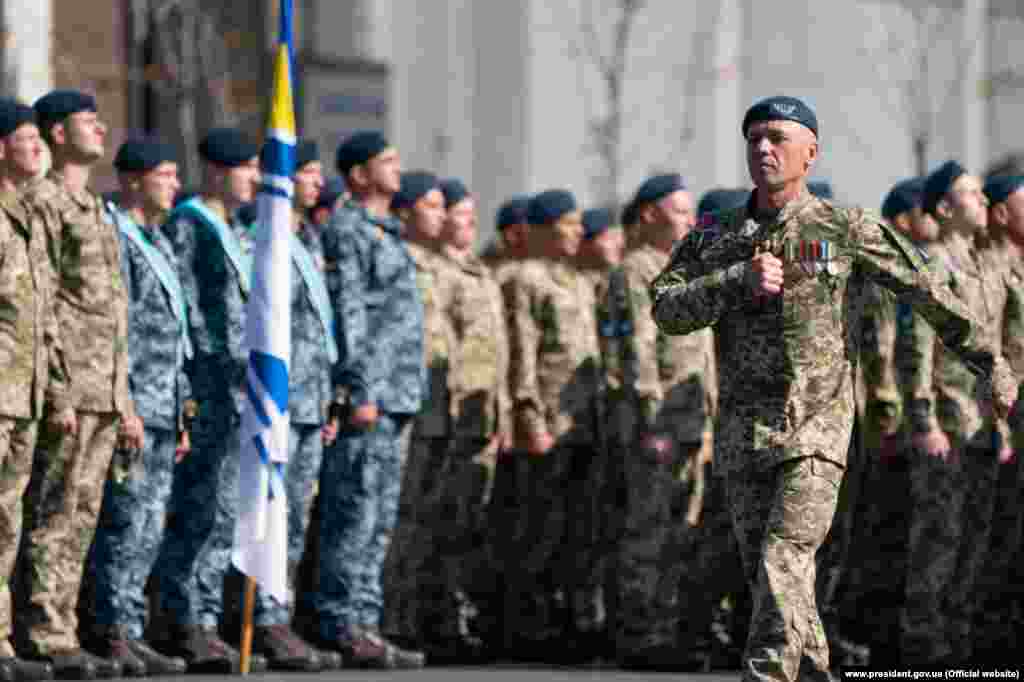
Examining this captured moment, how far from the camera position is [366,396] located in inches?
506

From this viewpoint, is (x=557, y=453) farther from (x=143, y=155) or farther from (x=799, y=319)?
(x=799, y=319)

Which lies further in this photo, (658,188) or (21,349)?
(658,188)

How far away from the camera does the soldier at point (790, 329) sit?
9625mm

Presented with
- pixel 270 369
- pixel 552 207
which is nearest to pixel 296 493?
pixel 270 369

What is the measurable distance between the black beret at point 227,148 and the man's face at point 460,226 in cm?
199

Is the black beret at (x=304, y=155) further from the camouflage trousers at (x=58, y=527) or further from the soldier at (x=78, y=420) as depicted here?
the camouflage trousers at (x=58, y=527)

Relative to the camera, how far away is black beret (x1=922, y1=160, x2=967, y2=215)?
1314 cm

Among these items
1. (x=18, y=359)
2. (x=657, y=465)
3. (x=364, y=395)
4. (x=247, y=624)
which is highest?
(x=18, y=359)

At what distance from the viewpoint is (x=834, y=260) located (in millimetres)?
9773

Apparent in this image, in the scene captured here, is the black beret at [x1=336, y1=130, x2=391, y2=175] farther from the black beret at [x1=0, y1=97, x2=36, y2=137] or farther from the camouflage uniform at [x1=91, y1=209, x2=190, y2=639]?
the black beret at [x1=0, y1=97, x2=36, y2=137]

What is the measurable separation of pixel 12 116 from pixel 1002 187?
15.7 feet

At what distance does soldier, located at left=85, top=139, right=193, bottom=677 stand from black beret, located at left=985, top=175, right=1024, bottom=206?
395 centimetres

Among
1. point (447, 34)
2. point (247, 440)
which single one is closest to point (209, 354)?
point (247, 440)

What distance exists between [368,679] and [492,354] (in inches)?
110
